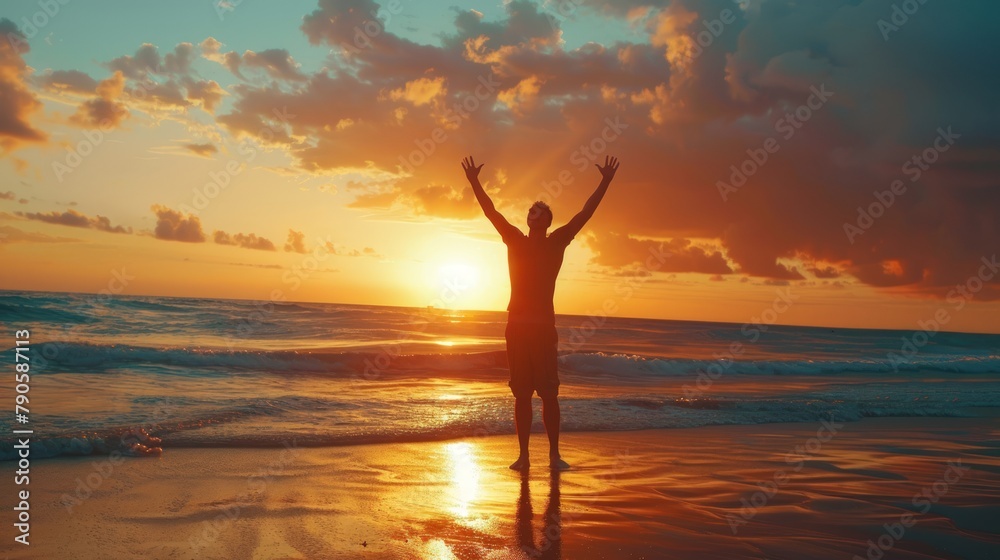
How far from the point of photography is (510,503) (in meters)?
4.94

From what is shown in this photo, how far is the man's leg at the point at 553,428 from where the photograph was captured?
6.21 meters

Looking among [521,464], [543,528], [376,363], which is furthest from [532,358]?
[376,363]

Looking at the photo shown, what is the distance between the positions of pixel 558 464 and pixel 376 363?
567 inches

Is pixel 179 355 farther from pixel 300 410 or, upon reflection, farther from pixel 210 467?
pixel 210 467

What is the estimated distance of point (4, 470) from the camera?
5.77 meters

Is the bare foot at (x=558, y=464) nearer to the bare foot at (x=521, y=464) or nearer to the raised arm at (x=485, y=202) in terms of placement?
the bare foot at (x=521, y=464)

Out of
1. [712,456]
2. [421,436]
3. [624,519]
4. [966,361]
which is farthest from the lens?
[966,361]

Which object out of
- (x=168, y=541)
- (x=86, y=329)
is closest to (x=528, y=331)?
(x=168, y=541)

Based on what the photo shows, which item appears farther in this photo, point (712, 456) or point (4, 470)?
point (712, 456)

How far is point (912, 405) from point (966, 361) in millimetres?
20945

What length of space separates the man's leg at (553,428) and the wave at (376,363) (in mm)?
10325

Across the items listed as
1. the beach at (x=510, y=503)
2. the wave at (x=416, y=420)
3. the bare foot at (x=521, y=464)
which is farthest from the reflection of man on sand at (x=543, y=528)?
the wave at (x=416, y=420)

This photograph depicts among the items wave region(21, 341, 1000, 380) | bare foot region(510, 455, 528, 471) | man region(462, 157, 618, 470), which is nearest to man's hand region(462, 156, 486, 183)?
man region(462, 157, 618, 470)

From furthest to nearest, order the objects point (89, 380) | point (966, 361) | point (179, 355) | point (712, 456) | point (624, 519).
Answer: point (966, 361), point (179, 355), point (89, 380), point (712, 456), point (624, 519)
